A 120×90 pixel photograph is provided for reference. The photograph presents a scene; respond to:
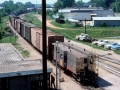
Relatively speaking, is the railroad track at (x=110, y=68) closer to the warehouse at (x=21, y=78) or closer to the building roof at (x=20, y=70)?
the building roof at (x=20, y=70)

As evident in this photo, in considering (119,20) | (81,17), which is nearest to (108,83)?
(119,20)

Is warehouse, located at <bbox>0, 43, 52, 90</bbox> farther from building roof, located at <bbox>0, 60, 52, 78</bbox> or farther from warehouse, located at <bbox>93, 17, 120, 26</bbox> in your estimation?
warehouse, located at <bbox>93, 17, 120, 26</bbox>

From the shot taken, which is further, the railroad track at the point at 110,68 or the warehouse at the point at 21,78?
the railroad track at the point at 110,68

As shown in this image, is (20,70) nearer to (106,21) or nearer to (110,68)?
(110,68)

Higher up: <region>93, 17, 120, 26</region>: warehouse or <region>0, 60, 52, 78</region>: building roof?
<region>93, 17, 120, 26</region>: warehouse

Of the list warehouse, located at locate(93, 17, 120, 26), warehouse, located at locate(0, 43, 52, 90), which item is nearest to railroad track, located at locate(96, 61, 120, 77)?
warehouse, located at locate(0, 43, 52, 90)

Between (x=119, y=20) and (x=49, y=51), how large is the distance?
159 feet

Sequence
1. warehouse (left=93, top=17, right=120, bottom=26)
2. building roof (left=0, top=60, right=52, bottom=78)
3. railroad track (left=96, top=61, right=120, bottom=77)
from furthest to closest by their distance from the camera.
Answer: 1. warehouse (left=93, top=17, right=120, bottom=26)
2. railroad track (left=96, top=61, right=120, bottom=77)
3. building roof (left=0, top=60, right=52, bottom=78)

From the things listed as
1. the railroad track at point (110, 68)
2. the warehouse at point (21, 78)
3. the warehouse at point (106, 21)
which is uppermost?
the warehouse at point (106, 21)

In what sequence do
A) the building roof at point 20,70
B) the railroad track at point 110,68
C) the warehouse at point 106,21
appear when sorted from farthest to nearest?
the warehouse at point 106,21
the railroad track at point 110,68
the building roof at point 20,70

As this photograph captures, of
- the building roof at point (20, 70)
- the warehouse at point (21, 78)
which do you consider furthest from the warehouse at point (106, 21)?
the warehouse at point (21, 78)

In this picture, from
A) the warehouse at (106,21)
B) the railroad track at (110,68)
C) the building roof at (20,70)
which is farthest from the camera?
the warehouse at (106,21)

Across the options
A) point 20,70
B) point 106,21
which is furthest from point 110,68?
point 106,21

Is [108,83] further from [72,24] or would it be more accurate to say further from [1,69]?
[72,24]
